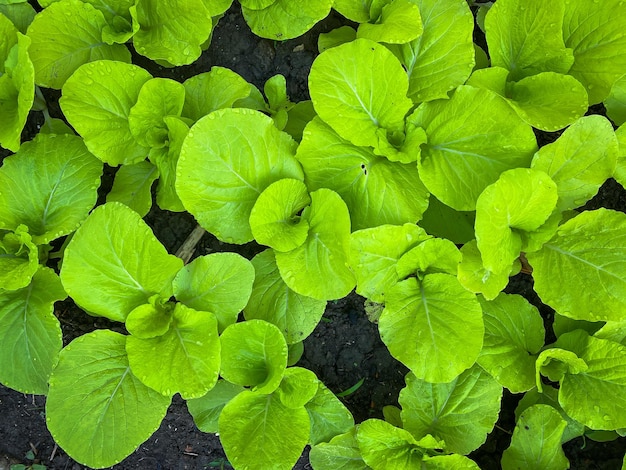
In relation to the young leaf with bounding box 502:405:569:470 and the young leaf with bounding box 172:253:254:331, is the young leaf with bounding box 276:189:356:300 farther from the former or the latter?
the young leaf with bounding box 502:405:569:470

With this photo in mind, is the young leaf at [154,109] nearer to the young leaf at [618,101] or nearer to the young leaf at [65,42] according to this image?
the young leaf at [65,42]

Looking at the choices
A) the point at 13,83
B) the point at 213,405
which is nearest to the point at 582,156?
the point at 213,405

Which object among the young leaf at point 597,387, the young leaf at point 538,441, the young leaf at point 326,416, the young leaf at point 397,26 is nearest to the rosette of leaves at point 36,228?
the young leaf at point 326,416

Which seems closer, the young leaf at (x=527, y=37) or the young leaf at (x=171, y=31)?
the young leaf at (x=527, y=37)

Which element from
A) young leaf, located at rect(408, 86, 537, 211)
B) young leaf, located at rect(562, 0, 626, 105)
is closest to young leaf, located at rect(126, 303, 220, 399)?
young leaf, located at rect(408, 86, 537, 211)

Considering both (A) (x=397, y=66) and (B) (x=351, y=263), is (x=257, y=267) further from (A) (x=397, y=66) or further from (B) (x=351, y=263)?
(A) (x=397, y=66)

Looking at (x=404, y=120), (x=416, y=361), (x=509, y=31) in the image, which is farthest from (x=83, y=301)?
(x=509, y=31)
